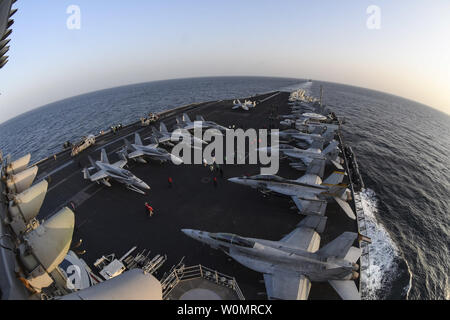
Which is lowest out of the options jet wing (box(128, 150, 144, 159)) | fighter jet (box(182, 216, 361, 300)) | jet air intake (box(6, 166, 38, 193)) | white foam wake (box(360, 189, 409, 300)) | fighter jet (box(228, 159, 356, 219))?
white foam wake (box(360, 189, 409, 300))

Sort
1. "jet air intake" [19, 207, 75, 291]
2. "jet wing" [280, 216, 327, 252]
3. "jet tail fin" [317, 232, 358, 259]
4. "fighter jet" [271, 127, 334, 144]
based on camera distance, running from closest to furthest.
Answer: "jet air intake" [19, 207, 75, 291] < "jet tail fin" [317, 232, 358, 259] < "jet wing" [280, 216, 327, 252] < "fighter jet" [271, 127, 334, 144]

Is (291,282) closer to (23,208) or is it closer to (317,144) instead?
(23,208)

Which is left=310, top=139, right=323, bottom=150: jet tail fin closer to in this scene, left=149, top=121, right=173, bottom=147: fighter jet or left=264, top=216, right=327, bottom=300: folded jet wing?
left=264, top=216, right=327, bottom=300: folded jet wing

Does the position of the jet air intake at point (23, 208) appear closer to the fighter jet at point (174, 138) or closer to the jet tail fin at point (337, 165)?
the fighter jet at point (174, 138)

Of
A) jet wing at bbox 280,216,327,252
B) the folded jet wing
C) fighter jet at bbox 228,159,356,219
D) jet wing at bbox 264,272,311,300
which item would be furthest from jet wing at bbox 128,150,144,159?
jet wing at bbox 264,272,311,300

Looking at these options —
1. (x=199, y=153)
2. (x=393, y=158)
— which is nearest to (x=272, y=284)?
(x=199, y=153)
